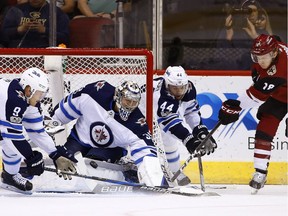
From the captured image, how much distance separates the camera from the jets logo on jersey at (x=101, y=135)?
662 centimetres

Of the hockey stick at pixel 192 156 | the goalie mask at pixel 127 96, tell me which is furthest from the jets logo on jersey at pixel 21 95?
the hockey stick at pixel 192 156

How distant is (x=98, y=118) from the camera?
21.8 feet

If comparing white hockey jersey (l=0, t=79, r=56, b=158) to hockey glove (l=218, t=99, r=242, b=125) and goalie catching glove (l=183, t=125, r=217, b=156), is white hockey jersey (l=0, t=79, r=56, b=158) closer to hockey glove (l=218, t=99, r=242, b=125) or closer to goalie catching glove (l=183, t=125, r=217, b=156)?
goalie catching glove (l=183, t=125, r=217, b=156)

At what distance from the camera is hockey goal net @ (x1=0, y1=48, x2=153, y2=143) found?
6.77 meters

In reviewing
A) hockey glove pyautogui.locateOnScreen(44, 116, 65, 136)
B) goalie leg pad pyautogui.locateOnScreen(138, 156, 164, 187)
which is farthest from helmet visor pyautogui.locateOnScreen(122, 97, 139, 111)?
hockey glove pyautogui.locateOnScreen(44, 116, 65, 136)

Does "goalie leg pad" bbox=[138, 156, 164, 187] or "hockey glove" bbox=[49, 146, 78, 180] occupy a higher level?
"hockey glove" bbox=[49, 146, 78, 180]

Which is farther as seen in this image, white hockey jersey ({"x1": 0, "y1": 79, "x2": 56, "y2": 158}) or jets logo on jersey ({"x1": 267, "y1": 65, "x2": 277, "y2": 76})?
jets logo on jersey ({"x1": 267, "y1": 65, "x2": 277, "y2": 76})

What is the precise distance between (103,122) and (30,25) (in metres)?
1.09

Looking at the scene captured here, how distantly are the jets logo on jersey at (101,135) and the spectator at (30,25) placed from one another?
0.94 meters

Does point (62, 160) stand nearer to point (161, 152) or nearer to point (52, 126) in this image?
point (52, 126)

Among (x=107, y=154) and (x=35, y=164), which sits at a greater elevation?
(x=35, y=164)

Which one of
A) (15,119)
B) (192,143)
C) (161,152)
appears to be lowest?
(161,152)

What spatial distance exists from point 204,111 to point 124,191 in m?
1.50

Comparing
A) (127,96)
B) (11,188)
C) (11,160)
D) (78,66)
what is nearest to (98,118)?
(127,96)
